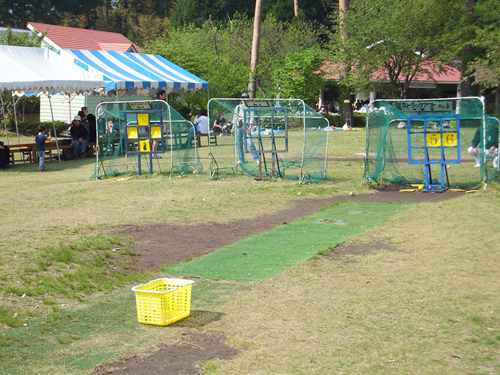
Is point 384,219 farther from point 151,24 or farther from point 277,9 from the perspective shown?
point 151,24

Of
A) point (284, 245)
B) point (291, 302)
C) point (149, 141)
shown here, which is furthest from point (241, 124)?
point (291, 302)

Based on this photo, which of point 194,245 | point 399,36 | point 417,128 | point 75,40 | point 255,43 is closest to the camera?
point 194,245

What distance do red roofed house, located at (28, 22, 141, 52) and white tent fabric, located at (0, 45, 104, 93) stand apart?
45.9ft

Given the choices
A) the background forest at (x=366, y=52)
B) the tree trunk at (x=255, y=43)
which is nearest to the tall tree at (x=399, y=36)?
the background forest at (x=366, y=52)

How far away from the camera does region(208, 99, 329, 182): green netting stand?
1384 cm

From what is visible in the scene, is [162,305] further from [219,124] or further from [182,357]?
[219,124]

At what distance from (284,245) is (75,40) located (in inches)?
1336

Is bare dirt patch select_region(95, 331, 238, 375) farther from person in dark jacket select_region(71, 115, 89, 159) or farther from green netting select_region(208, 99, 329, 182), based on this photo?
person in dark jacket select_region(71, 115, 89, 159)

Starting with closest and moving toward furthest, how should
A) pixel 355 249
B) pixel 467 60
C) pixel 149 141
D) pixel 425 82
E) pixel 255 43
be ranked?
1. pixel 355 249
2. pixel 149 141
3. pixel 467 60
4. pixel 255 43
5. pixel 425 82

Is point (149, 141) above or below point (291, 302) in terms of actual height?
above

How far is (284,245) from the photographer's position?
831 cm

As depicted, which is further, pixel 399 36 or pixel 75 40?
pixel 75 40

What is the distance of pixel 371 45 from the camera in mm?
32219

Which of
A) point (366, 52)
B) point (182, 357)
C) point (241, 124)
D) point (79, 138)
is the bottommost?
point (182, 357)
